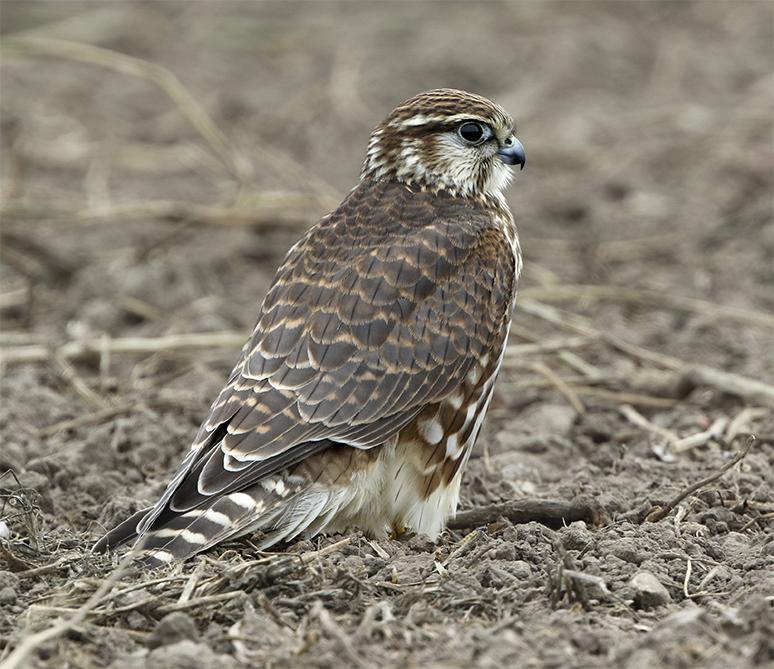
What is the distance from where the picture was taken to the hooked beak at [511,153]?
18.8 feet

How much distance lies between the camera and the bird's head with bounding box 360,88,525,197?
18.5 feet

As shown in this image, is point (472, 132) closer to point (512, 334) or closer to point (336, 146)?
point (512, 334)

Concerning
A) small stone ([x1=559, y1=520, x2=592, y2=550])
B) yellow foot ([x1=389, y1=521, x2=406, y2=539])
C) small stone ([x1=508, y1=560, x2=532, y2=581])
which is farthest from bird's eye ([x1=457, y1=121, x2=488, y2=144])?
small stone ([x1=508, y1=560, x2=532, y2=581])

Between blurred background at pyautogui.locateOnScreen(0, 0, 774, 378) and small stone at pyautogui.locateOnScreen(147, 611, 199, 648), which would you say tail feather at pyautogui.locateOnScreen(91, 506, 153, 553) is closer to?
small stone at pyautogui.locateOnScreen(147, 611, 199, 648)

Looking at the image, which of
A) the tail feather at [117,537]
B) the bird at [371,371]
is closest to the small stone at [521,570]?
the bird at [371,371]

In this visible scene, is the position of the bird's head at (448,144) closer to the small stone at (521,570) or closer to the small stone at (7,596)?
the small stone at (521,570)

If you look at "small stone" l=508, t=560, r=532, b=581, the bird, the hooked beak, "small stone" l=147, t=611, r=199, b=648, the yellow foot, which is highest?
the hooked beak

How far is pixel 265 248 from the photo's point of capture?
9.02 metres

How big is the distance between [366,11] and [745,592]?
10.7m

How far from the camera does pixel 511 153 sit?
225 inches

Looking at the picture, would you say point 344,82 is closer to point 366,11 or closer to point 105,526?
point 366,11

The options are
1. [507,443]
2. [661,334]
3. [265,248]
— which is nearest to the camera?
[507,443]

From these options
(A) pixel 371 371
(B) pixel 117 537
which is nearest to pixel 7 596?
(B) pixel 117 537

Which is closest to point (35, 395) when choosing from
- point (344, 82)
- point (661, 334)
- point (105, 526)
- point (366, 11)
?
point (105, 526)
